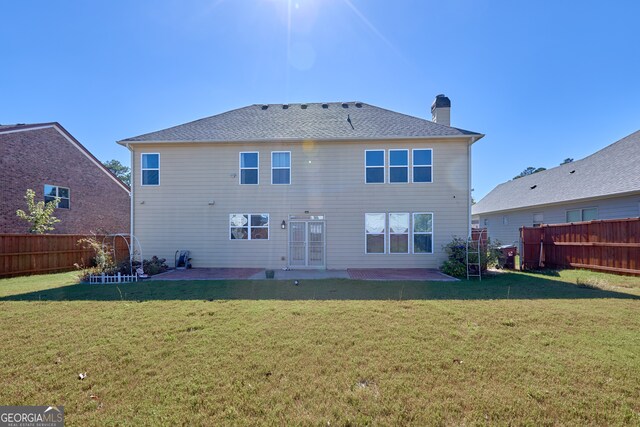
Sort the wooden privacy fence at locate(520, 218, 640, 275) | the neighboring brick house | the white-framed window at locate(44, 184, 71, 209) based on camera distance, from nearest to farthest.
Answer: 1. the wooden privacy fence at locate(520, 218, 640, 275)
2. the neighboring brick house
3. the white-framed window at locate(44, 184, 71, 209)

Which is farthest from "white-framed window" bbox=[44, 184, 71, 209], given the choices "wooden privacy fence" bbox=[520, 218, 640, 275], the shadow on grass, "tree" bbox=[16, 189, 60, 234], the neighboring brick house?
"wooden privacy fence" bbox=[520, 218, 640, 275]

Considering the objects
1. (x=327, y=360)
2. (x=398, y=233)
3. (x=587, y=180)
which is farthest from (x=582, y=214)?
(x=327, y=360)

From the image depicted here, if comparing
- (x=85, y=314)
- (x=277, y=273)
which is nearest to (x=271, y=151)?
(x=277, y=273)

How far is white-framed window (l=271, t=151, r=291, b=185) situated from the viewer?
37.9 ft

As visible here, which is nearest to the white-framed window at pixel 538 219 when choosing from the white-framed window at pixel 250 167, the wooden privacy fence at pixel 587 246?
the wooden privacy fence at pixel 587 246

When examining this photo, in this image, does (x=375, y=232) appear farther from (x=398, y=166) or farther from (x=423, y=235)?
(x=398, y=166)

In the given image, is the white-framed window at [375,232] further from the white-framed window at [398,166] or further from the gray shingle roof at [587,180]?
the gray shingle roof at [587,180]

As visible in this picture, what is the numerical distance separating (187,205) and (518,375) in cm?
1188

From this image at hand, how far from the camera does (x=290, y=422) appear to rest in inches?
96.0

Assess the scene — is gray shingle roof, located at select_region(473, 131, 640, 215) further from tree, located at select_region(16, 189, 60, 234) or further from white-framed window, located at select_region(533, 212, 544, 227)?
tree, located at select_region(16, 189, 60, 234)

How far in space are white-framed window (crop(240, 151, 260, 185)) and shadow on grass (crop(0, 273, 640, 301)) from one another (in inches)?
184

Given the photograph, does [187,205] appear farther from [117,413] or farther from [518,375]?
[518,375]

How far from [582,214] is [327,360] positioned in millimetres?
17181

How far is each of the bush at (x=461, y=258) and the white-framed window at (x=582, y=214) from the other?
7081mm
